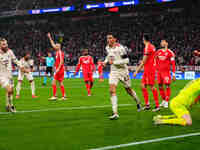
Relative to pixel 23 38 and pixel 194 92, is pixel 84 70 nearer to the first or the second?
pixel 194 92

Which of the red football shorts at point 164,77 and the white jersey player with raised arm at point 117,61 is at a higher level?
the white jersey player with raised arm at point 117,61

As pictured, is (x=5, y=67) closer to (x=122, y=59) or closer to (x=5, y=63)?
(x=5, y=63)

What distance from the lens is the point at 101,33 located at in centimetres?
5131

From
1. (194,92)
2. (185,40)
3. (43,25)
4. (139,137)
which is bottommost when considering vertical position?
(139,137)

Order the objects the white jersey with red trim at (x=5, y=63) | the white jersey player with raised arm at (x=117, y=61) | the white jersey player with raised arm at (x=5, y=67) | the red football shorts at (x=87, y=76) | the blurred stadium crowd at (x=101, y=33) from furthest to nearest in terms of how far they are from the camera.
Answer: the blurred stadium crowd at (x=101, y=33) → the red football shorts at (x=87, y=76) → the white jersey with red trim at (x=5, y=63) → the white jersey player with raised arm at (x=5, y=67) → the white jersey player with raised arm at (x=117, y=61)

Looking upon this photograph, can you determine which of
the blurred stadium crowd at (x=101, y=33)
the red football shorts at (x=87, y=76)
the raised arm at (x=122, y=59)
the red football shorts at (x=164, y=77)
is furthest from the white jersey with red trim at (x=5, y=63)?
the blurred stadium crowd at (x=101, y=33)

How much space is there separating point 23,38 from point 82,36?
1033cm

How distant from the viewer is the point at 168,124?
8.95 metres

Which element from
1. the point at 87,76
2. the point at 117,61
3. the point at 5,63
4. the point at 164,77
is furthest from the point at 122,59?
the point at 87,76

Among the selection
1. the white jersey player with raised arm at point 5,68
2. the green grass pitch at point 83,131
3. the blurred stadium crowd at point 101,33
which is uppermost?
the blurred stadium crowd at point 101,33

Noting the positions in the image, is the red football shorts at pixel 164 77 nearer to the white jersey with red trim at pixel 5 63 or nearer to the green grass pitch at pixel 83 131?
the green grass pitch at pixel 83 131

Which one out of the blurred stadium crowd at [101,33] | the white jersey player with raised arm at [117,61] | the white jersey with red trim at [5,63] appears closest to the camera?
the white jersey player with raised arm at [117,61]

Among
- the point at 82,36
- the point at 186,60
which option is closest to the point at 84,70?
the point at 186,60

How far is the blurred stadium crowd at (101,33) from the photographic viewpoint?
44.2 m
